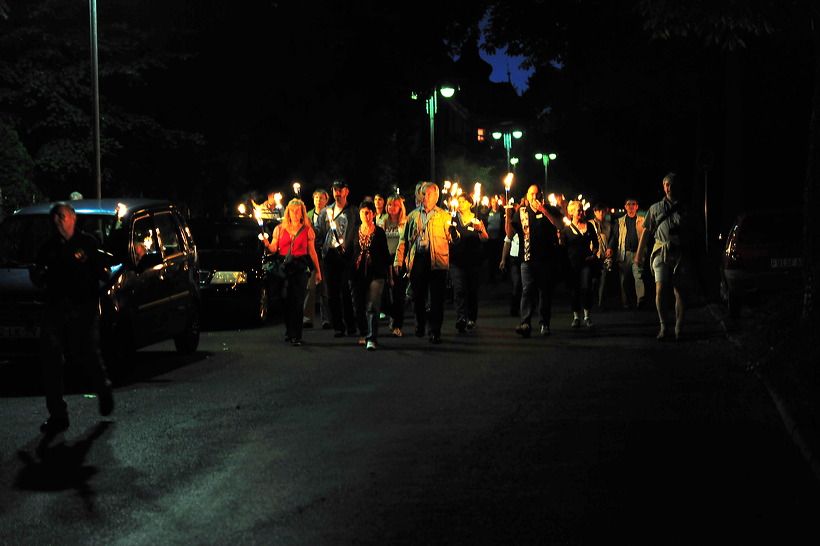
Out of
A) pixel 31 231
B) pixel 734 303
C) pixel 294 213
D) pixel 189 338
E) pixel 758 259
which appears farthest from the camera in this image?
pixel 758 259

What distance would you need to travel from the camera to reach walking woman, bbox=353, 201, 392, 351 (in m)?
15.3

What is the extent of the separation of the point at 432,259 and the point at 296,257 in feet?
5.39

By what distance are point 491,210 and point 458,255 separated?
16.4 m

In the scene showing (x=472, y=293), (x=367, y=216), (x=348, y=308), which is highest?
(x=367, y=216)

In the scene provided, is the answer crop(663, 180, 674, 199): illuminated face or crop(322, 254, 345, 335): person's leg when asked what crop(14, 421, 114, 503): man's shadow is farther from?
crop(663, 180, 674, 199): illuminated face

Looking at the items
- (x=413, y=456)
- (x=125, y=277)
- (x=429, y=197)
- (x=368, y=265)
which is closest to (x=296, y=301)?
(x=368, y=265)

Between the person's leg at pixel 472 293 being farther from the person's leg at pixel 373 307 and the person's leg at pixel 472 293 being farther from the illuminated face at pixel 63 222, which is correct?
the illuminated face at pixel 63 222

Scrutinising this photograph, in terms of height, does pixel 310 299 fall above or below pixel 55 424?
above

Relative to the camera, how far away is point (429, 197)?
50.9 feet

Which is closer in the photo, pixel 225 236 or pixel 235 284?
pixel 235 284

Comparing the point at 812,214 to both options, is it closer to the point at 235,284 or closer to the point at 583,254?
the point at 583,254

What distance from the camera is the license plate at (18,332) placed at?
38.9ft

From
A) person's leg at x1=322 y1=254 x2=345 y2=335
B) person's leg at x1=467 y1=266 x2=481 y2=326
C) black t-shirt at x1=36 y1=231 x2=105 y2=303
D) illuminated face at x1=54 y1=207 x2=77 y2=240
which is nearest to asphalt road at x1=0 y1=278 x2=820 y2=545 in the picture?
black t-shirt at x1=36 y1=231 x2=105 y2=303

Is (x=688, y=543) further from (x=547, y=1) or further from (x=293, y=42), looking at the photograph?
(x=293, y=42)
